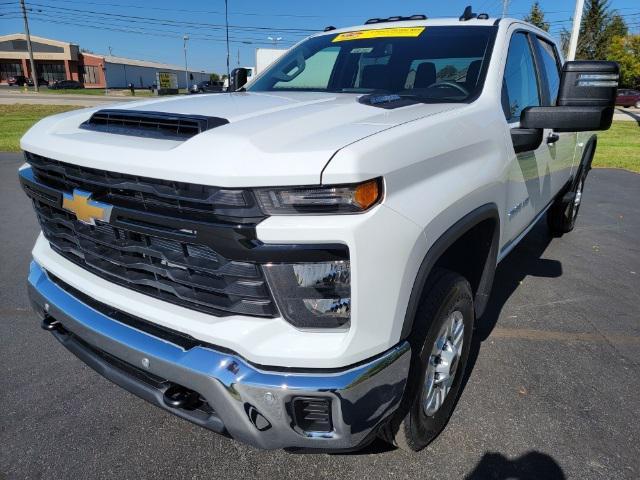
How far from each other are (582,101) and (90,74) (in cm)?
7860

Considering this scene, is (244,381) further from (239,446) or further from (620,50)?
(620,50)

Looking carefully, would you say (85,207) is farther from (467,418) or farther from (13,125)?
(13,125)

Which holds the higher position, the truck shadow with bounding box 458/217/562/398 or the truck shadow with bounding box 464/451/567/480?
the truck shadow with bounding box 464/451/567/480

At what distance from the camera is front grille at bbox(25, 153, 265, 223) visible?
5.07 feet

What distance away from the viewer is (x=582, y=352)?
10.5 ft

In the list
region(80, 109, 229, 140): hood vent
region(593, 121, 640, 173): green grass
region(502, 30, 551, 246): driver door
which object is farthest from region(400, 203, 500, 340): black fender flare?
region(593, 121, 640, 173): green grass

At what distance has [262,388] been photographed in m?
1.58

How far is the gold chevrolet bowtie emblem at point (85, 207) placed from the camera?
1.84 m

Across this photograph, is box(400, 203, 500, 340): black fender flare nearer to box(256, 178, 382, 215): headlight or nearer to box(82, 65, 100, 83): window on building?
box(256, 178, 382, 215): headlight

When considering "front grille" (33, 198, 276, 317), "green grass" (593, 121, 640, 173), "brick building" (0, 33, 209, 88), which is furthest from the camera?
"brick building" (0, 33, 209, 88)

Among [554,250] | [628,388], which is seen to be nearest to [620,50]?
[554,250]

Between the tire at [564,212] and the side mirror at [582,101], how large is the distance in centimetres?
286

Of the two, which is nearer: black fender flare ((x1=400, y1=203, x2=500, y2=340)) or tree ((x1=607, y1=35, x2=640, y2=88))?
black fender flare ((x1=400, y1=203, x2=500, y2=340))

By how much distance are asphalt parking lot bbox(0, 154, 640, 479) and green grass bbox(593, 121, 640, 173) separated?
8.53 m
